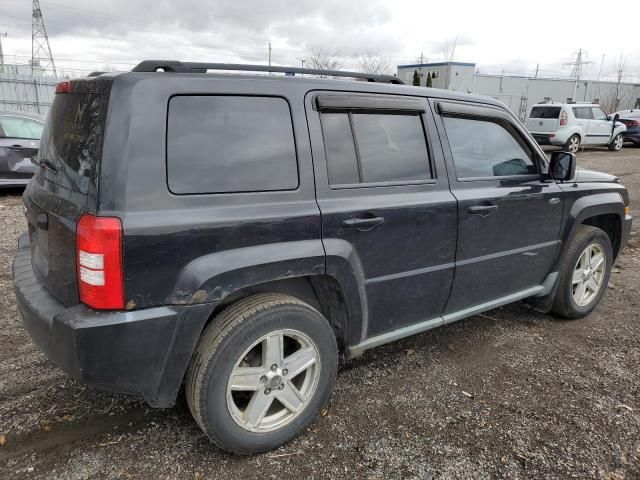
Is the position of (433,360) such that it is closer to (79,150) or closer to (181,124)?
(181,124)

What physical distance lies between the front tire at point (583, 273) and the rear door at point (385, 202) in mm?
1464

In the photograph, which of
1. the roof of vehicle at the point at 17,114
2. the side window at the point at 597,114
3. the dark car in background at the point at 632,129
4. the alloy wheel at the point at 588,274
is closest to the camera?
the alloy wheel at the point at 588,274

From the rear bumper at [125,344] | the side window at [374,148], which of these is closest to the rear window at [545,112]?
the side window at [374,148]

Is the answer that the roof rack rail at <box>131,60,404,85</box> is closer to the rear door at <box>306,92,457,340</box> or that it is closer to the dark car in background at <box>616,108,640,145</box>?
the rear door at <box>306,92,457,340</box>

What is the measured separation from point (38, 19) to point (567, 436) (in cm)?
6455

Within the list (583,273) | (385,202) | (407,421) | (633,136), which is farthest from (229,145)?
(633,136)

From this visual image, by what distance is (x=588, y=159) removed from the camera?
15836mm

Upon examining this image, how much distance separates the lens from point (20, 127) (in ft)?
27.6

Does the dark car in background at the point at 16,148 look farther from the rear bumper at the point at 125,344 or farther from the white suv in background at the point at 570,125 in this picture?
the white suv in background at the point at 570,125

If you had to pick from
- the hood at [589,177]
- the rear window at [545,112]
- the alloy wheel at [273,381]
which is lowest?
the alloy wheel at [273,381]

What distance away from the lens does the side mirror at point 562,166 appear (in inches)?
143

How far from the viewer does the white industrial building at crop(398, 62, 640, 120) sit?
1391 inches

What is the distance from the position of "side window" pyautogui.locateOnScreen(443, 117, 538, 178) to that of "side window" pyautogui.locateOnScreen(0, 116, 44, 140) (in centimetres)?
780

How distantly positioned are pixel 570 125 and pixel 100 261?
17393 mm
